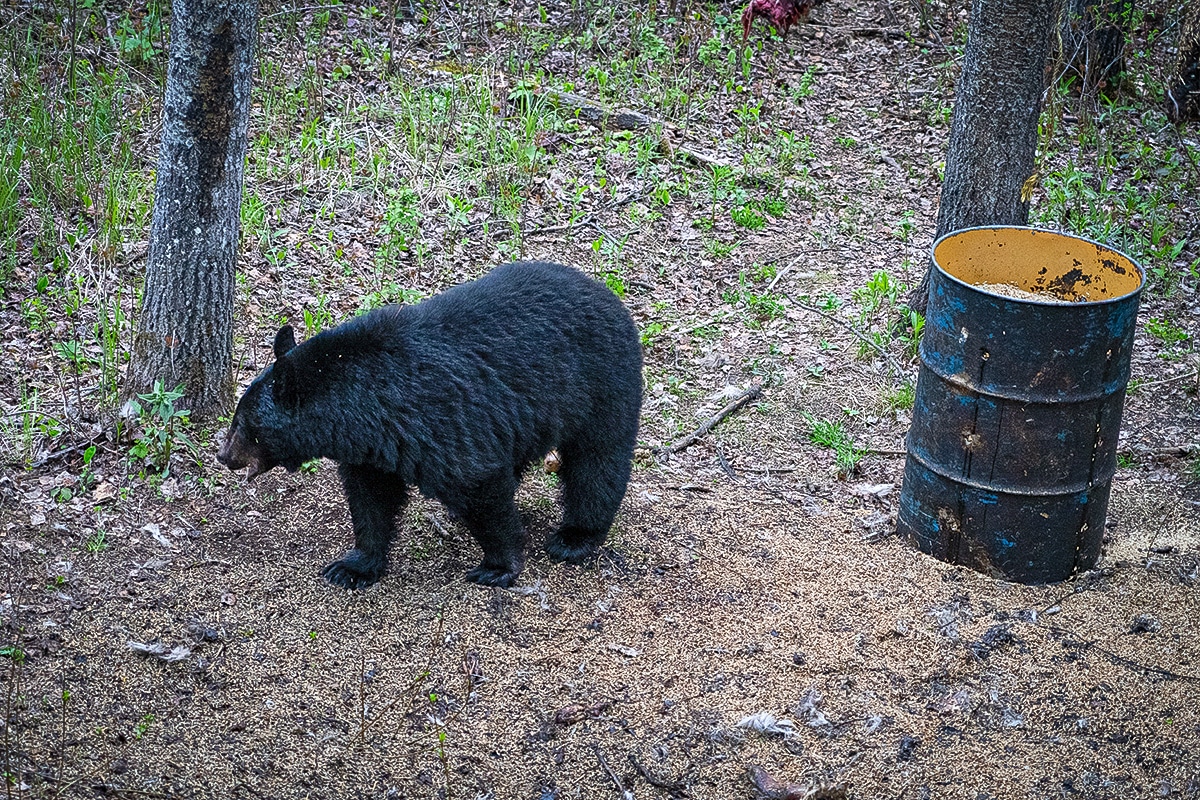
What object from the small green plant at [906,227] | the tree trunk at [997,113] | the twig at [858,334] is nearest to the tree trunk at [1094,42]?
the small green plant at [906,227]

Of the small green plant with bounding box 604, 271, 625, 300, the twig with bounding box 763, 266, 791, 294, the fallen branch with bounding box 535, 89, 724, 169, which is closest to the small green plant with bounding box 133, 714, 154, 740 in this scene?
the small green plant with bounding box 604, 271, 625, 300

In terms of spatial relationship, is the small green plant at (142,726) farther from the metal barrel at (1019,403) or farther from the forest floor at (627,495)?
the metal barrel at (1019,403)

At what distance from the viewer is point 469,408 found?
4633 millimetres

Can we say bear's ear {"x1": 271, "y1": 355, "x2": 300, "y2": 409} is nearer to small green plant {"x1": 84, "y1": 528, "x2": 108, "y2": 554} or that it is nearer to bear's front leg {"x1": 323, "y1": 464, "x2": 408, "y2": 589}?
bear's front leg {"x1": 323, "y1": 464, "x2": 408, "y2": 589}

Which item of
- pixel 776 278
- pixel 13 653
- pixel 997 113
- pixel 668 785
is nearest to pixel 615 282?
pixel 776 278

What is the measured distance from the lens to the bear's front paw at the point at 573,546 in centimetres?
521

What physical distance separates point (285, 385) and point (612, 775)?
2019mm

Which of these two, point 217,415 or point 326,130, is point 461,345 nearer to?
point 217,415

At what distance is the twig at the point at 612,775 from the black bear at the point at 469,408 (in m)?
1.13

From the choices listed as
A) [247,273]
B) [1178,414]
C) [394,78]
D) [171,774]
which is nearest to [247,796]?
[171,774]

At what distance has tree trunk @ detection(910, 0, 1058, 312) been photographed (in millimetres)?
6359

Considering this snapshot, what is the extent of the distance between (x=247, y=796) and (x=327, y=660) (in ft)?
2.43

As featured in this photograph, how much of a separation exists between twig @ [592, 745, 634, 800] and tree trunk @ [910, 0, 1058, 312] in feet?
14.0

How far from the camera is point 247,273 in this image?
7293mm
